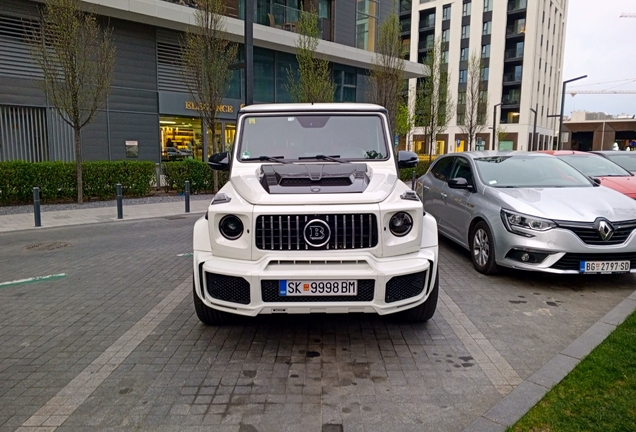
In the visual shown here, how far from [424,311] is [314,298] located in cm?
134

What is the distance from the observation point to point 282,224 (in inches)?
149

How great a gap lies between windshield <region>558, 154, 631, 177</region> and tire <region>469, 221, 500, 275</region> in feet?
15.9

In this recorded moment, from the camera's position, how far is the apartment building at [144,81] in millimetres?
17703

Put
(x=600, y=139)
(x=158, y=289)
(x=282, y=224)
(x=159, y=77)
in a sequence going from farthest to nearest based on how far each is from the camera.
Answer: (x=600, y=139)
(x=159, y=77)
(x=158, y=289)
(x=282, y=224)

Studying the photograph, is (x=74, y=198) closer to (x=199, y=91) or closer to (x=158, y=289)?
(x=199, y=91)

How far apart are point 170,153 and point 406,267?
808 inches

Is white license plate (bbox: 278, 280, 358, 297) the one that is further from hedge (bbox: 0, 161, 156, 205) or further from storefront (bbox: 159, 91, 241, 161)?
storefront (bbox: 159, 91, 241, 161)

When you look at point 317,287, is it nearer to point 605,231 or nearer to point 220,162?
point 220,162

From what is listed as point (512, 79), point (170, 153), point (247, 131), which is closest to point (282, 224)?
point (247, 131)

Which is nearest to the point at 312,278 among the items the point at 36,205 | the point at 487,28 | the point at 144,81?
the point at 36,205

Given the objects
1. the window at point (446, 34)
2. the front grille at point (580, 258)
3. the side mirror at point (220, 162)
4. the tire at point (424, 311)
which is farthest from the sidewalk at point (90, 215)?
the window at point (446, 34)

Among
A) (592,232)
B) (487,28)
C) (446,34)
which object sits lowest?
(592,232)

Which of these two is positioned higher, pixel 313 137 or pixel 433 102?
pixel 433 102

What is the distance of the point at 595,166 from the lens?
10.5m
